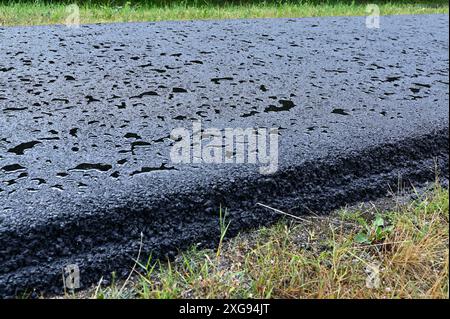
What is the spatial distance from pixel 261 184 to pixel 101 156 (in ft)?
1.31

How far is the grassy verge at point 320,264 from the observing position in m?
1.07

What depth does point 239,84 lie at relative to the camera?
1932mm

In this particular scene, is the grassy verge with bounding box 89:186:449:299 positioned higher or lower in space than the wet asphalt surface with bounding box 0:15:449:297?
lower

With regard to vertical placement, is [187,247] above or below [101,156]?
below

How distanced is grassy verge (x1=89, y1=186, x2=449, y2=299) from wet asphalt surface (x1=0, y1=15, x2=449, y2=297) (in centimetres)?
6

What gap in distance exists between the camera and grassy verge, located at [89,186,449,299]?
1.07m

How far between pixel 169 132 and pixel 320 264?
22.6 inches

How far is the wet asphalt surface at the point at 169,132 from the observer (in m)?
1.17

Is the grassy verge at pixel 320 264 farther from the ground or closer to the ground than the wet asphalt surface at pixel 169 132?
closer to the ground

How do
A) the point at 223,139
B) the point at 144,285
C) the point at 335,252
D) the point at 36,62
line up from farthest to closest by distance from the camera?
the point at 36,62, the point at 223,139, the point at 335,252, the point at 144,285

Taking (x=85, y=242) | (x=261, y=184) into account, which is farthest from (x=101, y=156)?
(x=261, y=184)

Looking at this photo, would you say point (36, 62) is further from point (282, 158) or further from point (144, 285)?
point (144, 285)

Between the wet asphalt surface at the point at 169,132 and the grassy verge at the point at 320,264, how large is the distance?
58 millimetres

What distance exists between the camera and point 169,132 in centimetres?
152
